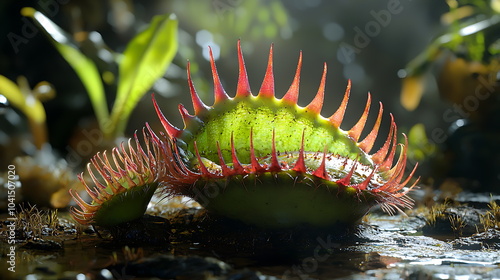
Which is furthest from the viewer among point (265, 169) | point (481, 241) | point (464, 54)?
point (464, 54)

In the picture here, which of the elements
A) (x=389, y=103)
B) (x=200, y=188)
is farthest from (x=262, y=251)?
(x=389, y=103)

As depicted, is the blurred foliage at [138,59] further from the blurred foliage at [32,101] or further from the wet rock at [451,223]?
the wet rock at [451,223]

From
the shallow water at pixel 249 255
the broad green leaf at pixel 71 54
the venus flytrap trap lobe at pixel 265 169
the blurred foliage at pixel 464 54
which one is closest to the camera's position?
the shallow water at pixel 249 255

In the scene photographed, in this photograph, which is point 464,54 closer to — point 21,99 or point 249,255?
point 249,255

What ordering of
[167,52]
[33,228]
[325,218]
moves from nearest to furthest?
[325,218], [33,228], [167,52]

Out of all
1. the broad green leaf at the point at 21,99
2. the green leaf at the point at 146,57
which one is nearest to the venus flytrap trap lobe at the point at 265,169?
the green leaf at the point at 146,57

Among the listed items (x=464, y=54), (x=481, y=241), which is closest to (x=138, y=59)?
(x=464, y=54)

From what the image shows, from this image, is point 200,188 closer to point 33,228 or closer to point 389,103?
point 33,228
